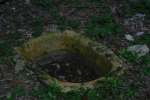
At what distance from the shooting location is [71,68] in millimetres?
4309

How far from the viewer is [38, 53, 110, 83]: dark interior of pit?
413 centimetres

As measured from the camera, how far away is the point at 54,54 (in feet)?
14.4

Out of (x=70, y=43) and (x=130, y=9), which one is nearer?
(x=70, y=43)

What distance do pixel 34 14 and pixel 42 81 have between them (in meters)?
1.38

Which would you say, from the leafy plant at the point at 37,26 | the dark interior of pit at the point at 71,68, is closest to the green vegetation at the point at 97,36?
the leafy plant at the point at 37,26

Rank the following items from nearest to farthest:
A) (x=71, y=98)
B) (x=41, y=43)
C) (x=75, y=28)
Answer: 1. (x=71, y=98)
2. (x=41, y=43)
3. (x=75, y=28)

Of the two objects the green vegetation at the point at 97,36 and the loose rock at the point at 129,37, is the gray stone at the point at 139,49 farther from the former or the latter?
the loose rock at the point at 129,37

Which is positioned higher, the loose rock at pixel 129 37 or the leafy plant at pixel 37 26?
the leafy plant at pixel 37 26

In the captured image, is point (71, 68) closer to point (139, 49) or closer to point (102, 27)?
point (102, 27)

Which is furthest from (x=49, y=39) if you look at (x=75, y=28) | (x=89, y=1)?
(x=89, y=1)

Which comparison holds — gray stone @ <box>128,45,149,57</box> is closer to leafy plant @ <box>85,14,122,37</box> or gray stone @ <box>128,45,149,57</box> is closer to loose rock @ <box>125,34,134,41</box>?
loose rock @ <box>125,34,134,41</box>

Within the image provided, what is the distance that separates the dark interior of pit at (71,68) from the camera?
163 inches

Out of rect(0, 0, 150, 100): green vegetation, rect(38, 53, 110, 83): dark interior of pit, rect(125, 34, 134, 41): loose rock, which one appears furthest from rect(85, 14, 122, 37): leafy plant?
rect(38, 53, 110, 83): dark interior of pit

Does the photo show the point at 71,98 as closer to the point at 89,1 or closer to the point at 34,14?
the point at 34,14
